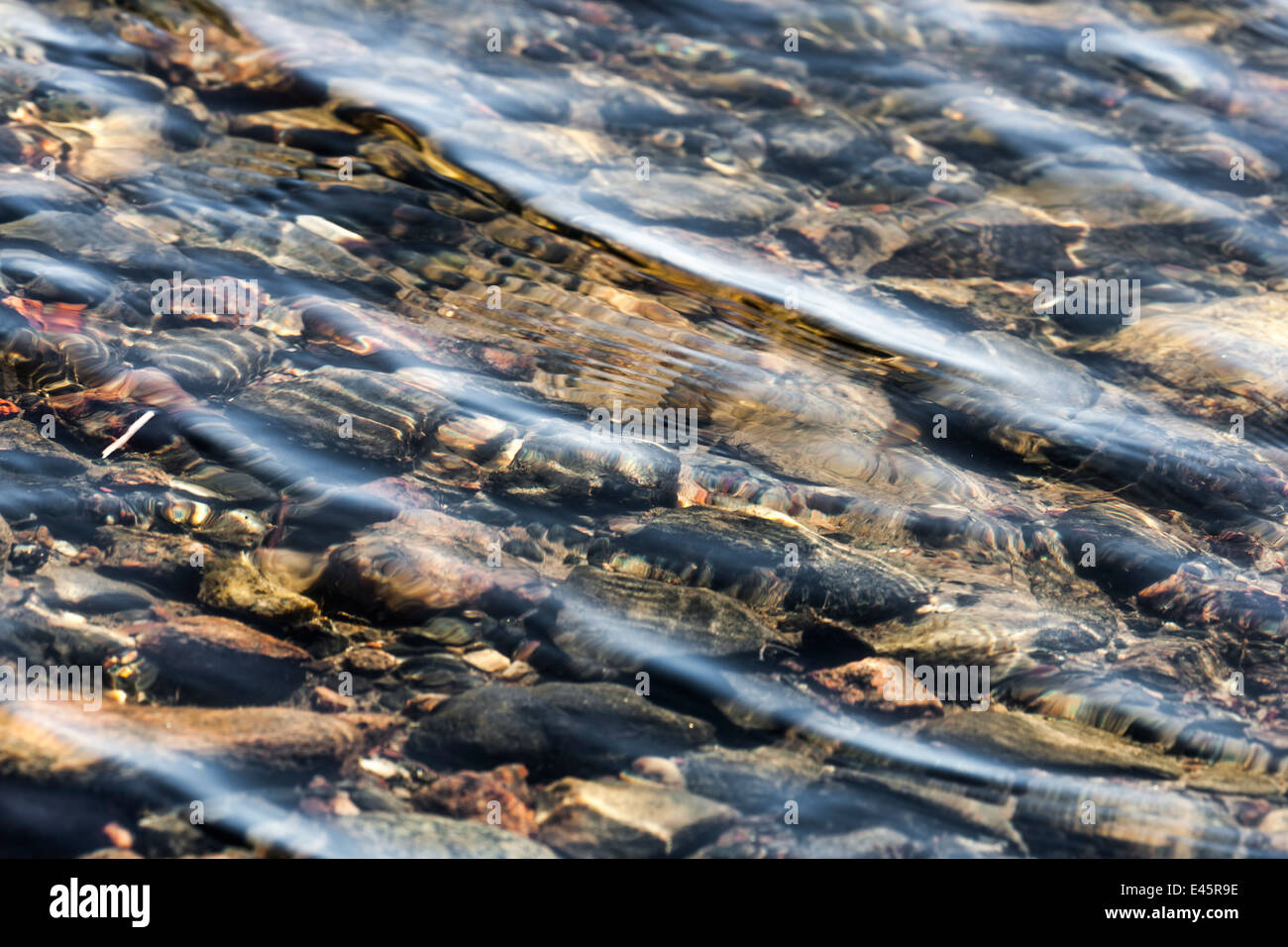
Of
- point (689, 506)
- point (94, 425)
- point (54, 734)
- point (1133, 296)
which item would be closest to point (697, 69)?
point (1133, 296)

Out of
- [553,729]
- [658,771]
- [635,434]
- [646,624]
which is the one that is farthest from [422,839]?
[635,434]

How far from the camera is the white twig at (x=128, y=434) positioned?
309 cm

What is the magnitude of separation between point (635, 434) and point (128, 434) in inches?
56.7

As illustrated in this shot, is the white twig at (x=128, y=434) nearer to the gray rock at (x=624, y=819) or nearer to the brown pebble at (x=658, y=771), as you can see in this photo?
the gray rock at (x=624, y=819)

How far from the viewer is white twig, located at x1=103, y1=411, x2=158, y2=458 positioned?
3090mm

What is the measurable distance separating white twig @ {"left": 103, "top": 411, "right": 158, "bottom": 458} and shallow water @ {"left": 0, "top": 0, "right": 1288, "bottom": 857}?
0.01 m

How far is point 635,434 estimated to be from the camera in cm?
341

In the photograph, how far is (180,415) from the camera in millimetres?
3223

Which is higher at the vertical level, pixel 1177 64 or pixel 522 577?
pixel 1177 64

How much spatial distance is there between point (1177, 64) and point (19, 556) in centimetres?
560

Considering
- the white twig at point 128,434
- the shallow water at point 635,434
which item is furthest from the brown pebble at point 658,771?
the white twig at point 128,434

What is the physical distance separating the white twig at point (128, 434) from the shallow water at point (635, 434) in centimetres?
1

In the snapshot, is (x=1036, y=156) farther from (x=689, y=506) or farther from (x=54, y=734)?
(x=54, y=734)

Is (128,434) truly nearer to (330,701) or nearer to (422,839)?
(330,701)
